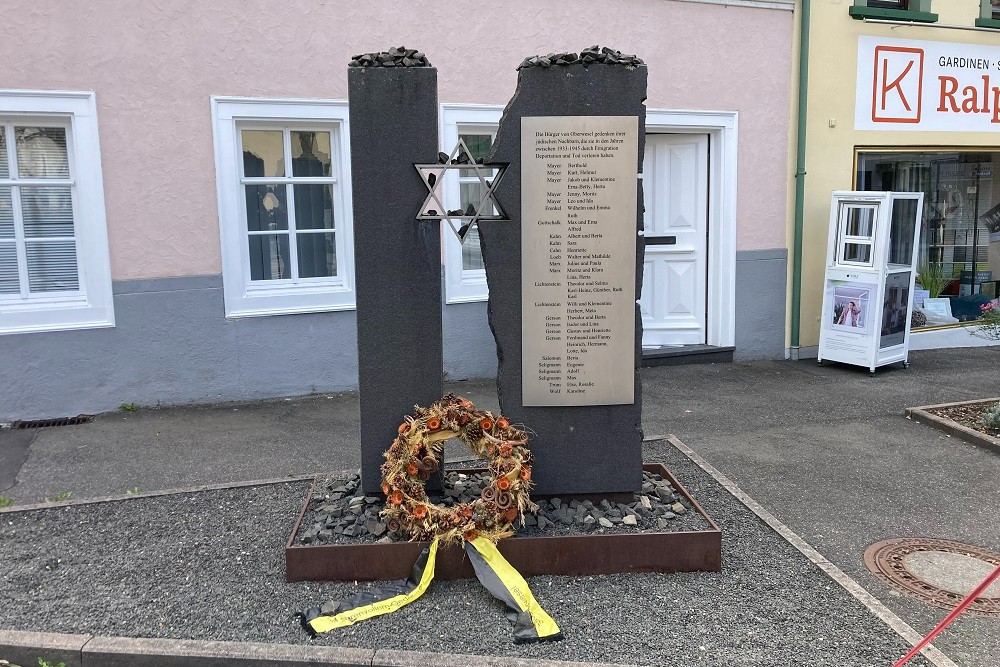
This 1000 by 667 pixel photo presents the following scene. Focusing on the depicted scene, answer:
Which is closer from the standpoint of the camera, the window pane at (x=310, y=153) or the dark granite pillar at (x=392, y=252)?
the dark granite pillar at (x=392, y=252)

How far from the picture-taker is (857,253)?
8617mm

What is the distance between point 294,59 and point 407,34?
109 centimetres

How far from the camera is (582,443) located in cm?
449

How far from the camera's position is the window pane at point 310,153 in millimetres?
7691

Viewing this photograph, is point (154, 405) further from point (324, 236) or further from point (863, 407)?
point (863, 407)

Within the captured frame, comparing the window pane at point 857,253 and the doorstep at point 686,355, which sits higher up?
the window pane at point 857,253

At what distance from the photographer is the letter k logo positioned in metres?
9.20

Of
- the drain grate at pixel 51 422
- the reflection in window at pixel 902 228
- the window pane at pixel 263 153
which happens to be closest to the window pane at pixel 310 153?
the window pane at pixel 263 153

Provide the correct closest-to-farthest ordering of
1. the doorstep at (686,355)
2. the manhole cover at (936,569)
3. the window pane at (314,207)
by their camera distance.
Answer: the manhole cover at (936,569) → the window pane at (314,207) → the doorstep at (686,355)

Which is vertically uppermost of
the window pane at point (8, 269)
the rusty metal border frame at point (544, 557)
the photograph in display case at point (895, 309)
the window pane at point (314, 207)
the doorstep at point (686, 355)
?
the window pane at point (314, 207)

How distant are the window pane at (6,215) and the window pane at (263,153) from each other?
76.5 inches

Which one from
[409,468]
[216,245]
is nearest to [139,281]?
[216,245]

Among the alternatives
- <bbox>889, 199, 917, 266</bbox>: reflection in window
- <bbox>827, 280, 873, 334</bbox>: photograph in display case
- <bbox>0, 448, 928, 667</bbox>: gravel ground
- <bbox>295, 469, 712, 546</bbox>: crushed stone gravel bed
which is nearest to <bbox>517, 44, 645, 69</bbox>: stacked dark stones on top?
<bbox>295, 469, 712, 546</bbox>: crushed stone gravel bed

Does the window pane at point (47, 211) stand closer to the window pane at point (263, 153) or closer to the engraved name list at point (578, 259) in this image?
the window pane at point (263, 153)
